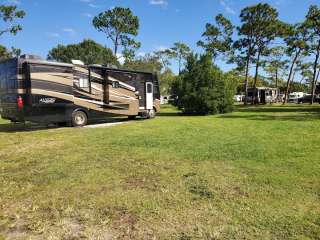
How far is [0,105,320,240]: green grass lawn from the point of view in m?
3.14

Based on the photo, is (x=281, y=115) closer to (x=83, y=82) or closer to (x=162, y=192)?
(x=83, y=82)

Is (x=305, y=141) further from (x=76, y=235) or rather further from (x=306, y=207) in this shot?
(x=76, y=235)

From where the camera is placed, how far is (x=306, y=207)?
3.52 meters

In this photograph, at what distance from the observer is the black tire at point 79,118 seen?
1220 centimetres

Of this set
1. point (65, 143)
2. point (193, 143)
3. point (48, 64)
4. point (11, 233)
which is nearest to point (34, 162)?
point (65, 143)

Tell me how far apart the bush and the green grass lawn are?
42.5 ft

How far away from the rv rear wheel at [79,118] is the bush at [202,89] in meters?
9.26

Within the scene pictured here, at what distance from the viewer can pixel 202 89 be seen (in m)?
20.2

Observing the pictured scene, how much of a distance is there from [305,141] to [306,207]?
4810mm

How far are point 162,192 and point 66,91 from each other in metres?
8.65

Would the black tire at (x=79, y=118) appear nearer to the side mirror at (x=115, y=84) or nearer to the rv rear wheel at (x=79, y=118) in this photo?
the rv rear wheel at (x=79, y=118)

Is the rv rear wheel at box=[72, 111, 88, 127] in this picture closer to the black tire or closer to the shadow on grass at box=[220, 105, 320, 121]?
the black tire

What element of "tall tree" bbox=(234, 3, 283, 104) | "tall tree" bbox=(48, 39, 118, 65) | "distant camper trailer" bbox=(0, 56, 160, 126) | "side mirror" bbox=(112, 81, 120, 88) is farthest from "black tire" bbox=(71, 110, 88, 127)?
"tall tree" bbox=(48, 39, 118, 65)

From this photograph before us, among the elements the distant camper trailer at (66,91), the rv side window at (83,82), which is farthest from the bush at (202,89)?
the rv side window at (83,82)
